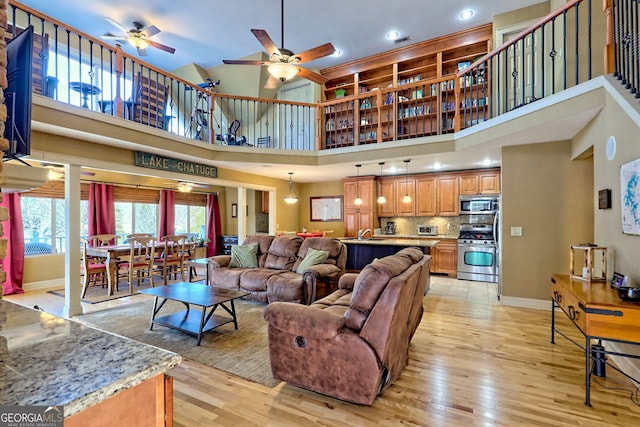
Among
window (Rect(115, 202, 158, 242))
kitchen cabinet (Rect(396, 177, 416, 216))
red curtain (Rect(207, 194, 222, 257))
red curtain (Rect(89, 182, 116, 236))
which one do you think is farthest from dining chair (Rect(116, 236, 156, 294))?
kitchen cabinet (Rect(396, 177, 416, 216))

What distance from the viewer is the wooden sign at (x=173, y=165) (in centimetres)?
491

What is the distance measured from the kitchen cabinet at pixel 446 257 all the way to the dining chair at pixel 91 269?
6581 mm

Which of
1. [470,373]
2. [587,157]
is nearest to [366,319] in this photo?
[470,373]

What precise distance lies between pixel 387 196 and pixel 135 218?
6.28m

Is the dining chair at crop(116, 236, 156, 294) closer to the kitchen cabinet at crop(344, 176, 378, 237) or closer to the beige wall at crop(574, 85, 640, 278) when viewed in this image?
the kitchen cabinet at crop(344, 176, 378, 237)

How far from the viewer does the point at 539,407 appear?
6.99 feet

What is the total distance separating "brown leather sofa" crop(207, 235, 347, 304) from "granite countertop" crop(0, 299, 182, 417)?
3.22 metres

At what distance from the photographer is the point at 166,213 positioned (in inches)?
313

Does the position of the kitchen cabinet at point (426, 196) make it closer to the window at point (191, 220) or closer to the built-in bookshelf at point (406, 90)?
the built-in bookshelf at point (406, 90)

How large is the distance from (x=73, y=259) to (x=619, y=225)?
6167 millimetres

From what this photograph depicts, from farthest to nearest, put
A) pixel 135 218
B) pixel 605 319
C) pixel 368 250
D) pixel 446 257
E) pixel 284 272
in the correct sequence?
pixel 135 218 → pixel 446 257 → pixel 368 250 → pixel 284 272 → pixel 605 319

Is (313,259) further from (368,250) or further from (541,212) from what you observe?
(541,212)

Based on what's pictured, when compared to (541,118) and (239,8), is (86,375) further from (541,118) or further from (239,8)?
(239,8)

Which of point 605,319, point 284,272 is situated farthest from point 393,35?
point 605,319
